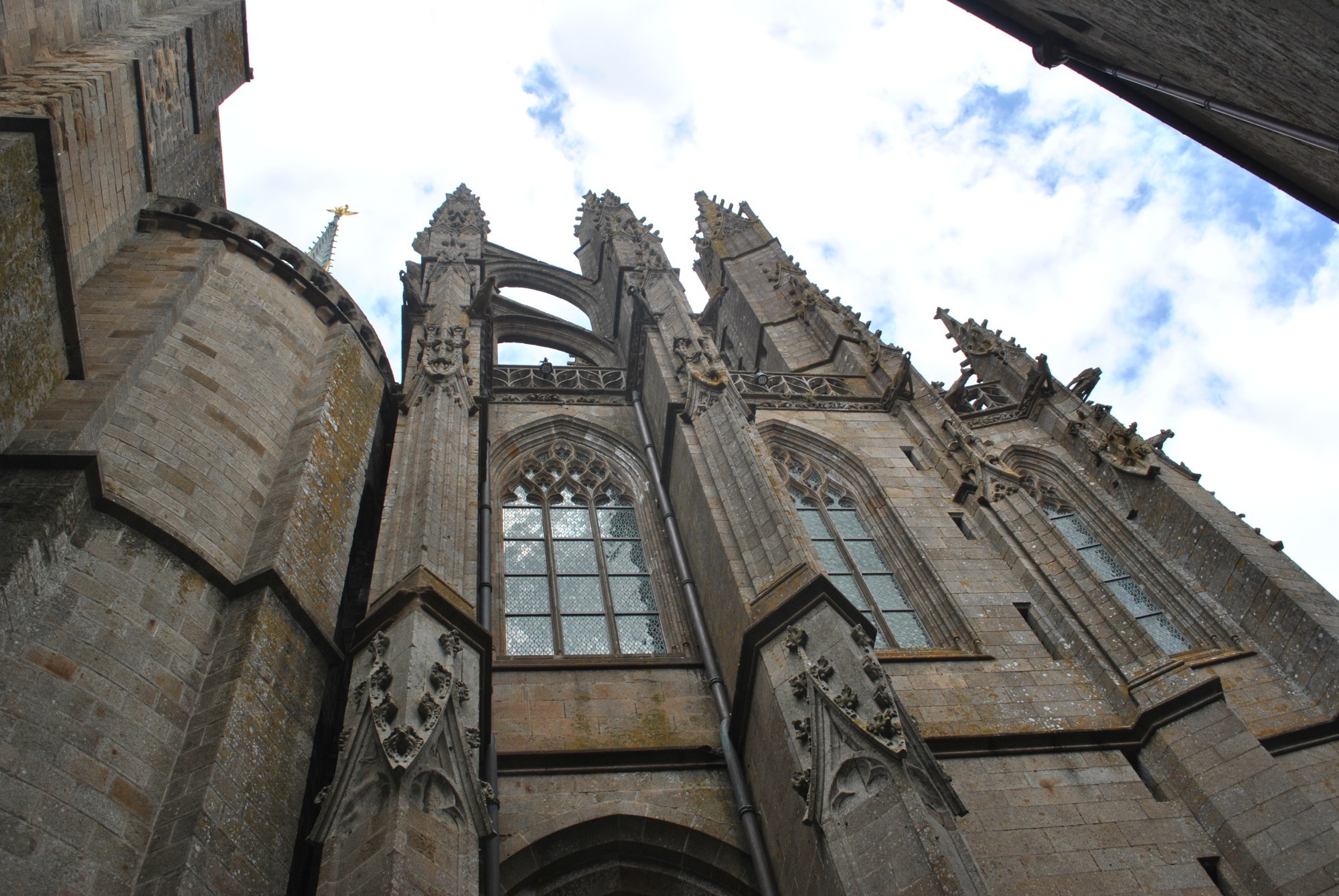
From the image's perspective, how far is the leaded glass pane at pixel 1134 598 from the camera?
11305 mm

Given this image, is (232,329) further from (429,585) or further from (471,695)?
(471,695)

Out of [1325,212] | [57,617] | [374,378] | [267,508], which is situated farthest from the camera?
[374,378]

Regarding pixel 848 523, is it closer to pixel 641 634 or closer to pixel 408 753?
pixel 641 634

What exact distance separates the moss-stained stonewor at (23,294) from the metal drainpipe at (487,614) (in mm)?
3587

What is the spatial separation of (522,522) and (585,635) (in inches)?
87.5

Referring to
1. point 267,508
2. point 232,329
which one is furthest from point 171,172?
point 267,508

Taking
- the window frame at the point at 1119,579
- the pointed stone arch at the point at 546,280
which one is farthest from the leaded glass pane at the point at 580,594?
the pointed stone arch at the point at 546,280

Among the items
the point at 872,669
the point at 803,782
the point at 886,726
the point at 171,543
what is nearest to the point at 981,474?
the point at 872,669

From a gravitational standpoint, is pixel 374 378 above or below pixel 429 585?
above

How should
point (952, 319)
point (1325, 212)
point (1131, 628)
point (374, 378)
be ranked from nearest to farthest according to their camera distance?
point (1325, 212) < point (1131, 628) < point (374, 378) < point (952, 319)

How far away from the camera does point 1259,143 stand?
21.3ft

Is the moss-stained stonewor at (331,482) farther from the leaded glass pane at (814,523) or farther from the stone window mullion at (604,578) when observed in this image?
the leaded glass pane at (814,523)

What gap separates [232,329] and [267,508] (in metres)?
2.43

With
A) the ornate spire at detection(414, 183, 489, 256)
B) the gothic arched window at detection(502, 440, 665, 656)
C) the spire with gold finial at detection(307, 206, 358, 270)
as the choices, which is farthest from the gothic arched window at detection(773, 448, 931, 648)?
the spire with gold finial at detection(307, 206, 358, 270)
